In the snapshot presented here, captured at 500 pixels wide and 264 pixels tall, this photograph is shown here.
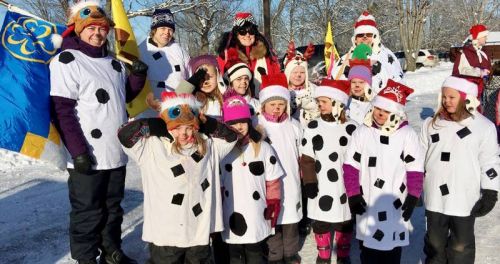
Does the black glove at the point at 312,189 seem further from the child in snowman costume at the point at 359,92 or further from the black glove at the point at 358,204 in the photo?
the child in snowman costume at the point at 359,92

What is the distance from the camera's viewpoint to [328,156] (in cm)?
371

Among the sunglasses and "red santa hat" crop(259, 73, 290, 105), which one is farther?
the sunglasses

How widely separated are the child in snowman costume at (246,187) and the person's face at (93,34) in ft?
3.61

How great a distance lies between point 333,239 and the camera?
443 centimetres

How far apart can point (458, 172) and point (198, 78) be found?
216 centimetres

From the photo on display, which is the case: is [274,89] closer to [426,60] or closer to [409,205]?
[409,205]

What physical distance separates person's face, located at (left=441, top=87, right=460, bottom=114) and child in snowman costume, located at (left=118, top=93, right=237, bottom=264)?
1.90 m

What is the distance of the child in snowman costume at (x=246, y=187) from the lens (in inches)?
133

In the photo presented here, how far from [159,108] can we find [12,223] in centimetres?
292

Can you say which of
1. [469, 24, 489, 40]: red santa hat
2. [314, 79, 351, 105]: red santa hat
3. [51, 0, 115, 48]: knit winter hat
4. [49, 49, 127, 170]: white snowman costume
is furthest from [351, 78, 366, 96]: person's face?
[469, 24, 489, 40]: red santa hat

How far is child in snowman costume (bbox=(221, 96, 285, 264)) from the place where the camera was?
3371mm

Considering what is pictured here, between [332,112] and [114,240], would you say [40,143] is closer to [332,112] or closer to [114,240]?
[114,240]

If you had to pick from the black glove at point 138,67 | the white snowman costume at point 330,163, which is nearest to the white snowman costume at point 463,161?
the white snowman costume at point 330,163

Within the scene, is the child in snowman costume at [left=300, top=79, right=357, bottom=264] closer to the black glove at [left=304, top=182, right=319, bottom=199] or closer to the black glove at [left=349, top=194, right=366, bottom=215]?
the black glove at [left=304, top=182, right=319, bottom=199]
